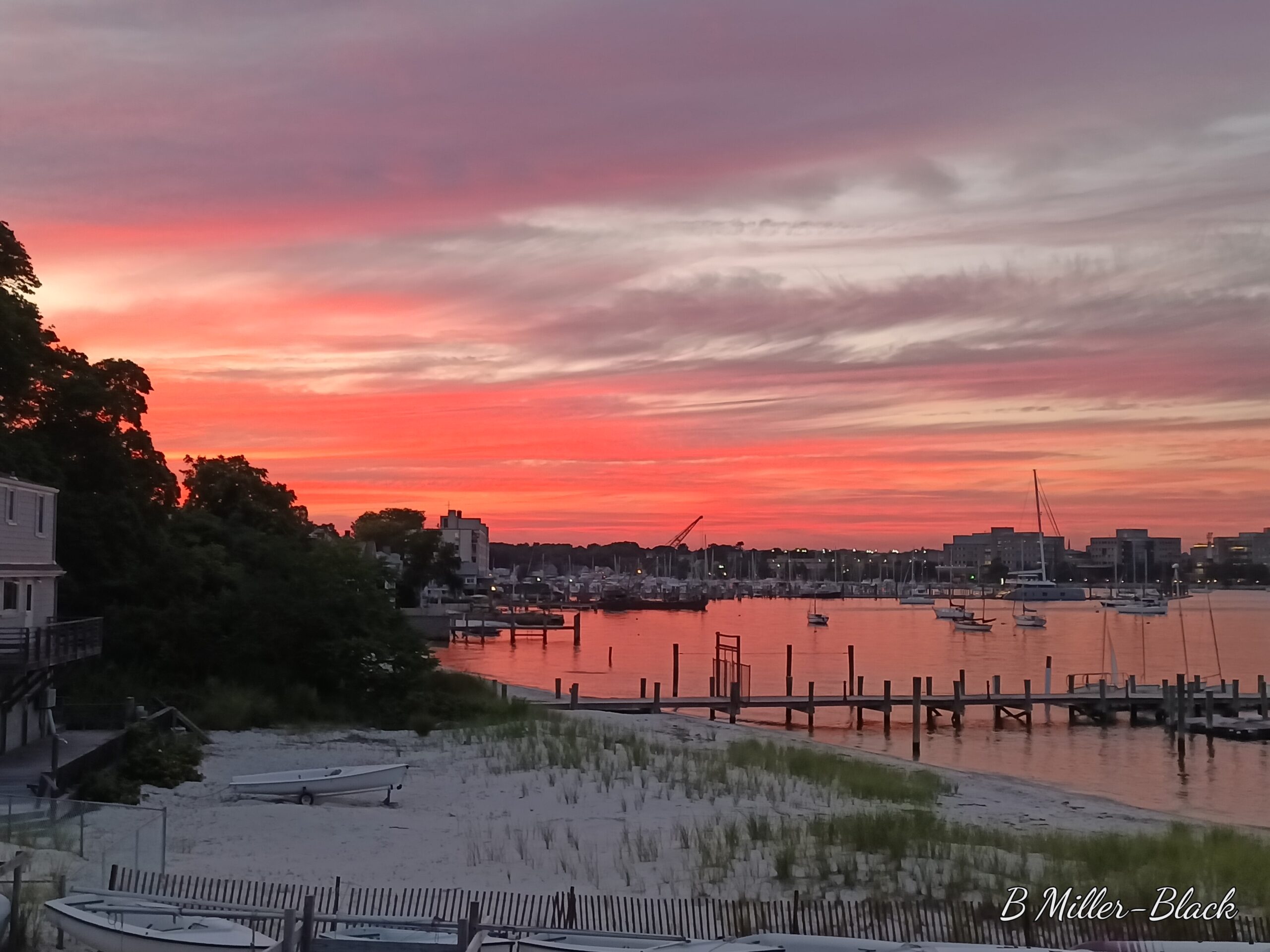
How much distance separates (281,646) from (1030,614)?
5206 inches

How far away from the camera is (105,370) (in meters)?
47.6

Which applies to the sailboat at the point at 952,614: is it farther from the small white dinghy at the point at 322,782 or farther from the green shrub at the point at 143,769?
the small white dinghy at the point at 322,782

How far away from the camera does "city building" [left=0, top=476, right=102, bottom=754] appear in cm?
2797

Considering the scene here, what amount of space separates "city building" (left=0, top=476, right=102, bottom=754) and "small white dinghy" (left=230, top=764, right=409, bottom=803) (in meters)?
5.46

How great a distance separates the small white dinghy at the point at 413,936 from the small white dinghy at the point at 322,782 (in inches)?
545

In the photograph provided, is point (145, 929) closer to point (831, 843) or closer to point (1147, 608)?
point (831, 843)

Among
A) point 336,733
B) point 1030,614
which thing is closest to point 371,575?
point 336,733

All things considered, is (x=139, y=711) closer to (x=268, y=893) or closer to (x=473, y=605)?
(x=268, y=893)

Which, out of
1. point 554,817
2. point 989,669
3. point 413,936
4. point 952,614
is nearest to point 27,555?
point 554,817

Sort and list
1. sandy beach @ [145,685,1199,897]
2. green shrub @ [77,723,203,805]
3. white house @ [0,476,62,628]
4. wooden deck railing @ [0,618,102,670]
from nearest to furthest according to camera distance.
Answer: sandy beach @ [145,685,1199,897] → green shrub @ [77,723,203,805] → wooden deck railing @ [0,618,102,670] → white house @ [0,476,62,628]

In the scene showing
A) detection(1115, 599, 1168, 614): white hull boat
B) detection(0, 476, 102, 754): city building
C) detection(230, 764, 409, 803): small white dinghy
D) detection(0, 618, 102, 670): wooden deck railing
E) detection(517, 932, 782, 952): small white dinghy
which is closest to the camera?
detection(517, 932, 782, 952): small white dinghy

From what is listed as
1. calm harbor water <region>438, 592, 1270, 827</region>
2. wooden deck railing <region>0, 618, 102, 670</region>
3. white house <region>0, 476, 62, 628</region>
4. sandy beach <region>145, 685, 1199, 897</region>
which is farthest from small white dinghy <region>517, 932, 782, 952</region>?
calm harbor water <region>438, 592, 1270, 827</region>

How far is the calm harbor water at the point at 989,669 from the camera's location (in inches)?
1708
